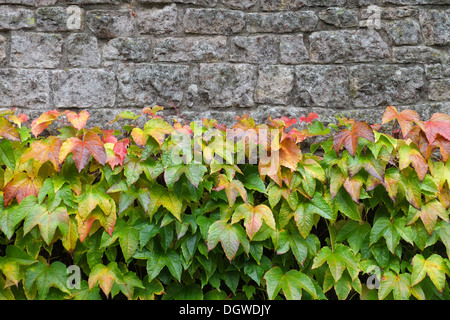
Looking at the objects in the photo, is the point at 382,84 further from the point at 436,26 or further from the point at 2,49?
the point at 2,49

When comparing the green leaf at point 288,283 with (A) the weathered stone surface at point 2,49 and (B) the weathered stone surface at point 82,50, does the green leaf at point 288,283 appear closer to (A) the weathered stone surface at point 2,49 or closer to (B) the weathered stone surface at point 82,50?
(B) the weathered stone surface at point 82,50

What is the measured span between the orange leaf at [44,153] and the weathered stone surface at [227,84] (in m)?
0.85

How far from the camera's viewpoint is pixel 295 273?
178 cm

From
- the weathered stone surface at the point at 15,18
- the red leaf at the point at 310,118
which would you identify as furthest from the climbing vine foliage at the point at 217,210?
the weathered stone surface at the point at 15,18

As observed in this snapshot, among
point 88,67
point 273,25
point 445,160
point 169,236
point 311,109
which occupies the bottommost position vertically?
point 169,236

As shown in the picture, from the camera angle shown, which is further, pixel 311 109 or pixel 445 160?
pixel 311 109

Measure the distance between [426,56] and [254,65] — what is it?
37.7 inches

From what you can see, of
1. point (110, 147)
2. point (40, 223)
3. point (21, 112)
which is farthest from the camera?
point (21, 112)

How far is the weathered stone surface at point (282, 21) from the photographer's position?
2213 millimetres

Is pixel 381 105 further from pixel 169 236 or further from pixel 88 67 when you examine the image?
pixel 88 67

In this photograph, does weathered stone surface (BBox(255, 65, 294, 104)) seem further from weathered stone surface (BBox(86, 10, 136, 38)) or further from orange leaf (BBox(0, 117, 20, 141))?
orange leaf (BBox(0, 117, 20, 141))

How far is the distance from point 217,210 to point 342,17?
4.23ft

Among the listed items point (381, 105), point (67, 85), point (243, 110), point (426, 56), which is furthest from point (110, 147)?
point (426, 56)

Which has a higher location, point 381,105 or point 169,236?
point 381,105
